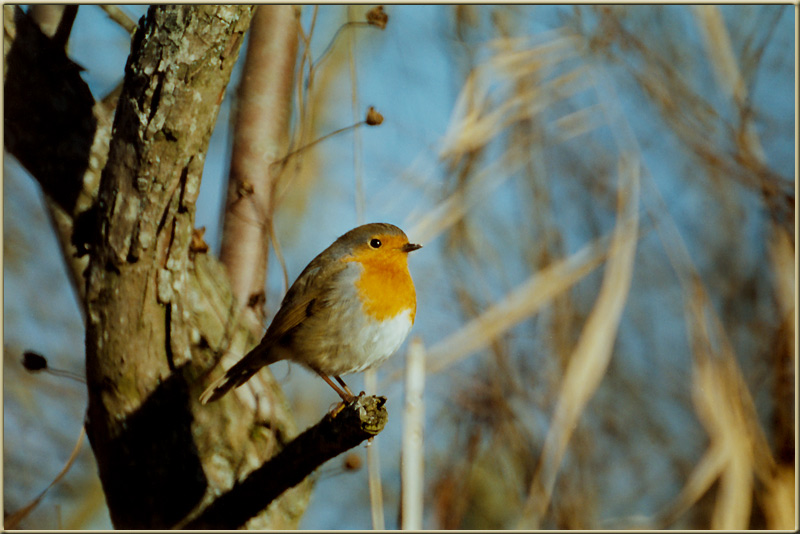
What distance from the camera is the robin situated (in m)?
1.98

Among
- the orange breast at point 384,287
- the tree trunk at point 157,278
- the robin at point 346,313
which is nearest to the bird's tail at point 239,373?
the robin at point 346,313

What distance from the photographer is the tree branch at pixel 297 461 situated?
1.61 meters

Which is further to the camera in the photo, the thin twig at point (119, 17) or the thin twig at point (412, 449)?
the thin twig at point (119, 17)

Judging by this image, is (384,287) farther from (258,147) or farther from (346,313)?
(258,147)

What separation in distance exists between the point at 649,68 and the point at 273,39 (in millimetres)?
2061

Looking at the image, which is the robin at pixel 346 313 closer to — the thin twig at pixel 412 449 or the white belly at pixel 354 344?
the white belly at pixel 354 344

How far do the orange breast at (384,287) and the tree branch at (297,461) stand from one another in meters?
0.39

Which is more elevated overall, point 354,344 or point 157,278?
point 157,278

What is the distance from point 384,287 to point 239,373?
551 millimetres

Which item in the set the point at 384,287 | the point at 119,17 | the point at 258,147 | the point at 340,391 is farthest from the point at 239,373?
the point at 119,17

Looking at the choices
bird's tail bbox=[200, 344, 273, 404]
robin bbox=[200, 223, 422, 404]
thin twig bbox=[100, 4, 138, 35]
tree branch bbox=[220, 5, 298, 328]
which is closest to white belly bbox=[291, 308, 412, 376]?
robin bbox=[200, 223, 422, 404]

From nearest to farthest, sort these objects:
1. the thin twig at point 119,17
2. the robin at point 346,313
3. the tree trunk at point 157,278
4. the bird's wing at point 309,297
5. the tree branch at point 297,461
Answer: the tree branch at point 297,461 → the tree trunk at point 157,278 → the robin at point 346,313 → the bird's wing at point 309,297 → the thin twig at point 119,17

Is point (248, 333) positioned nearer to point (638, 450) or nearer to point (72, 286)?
point (72, 286)

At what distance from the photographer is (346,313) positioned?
205 centimetres
